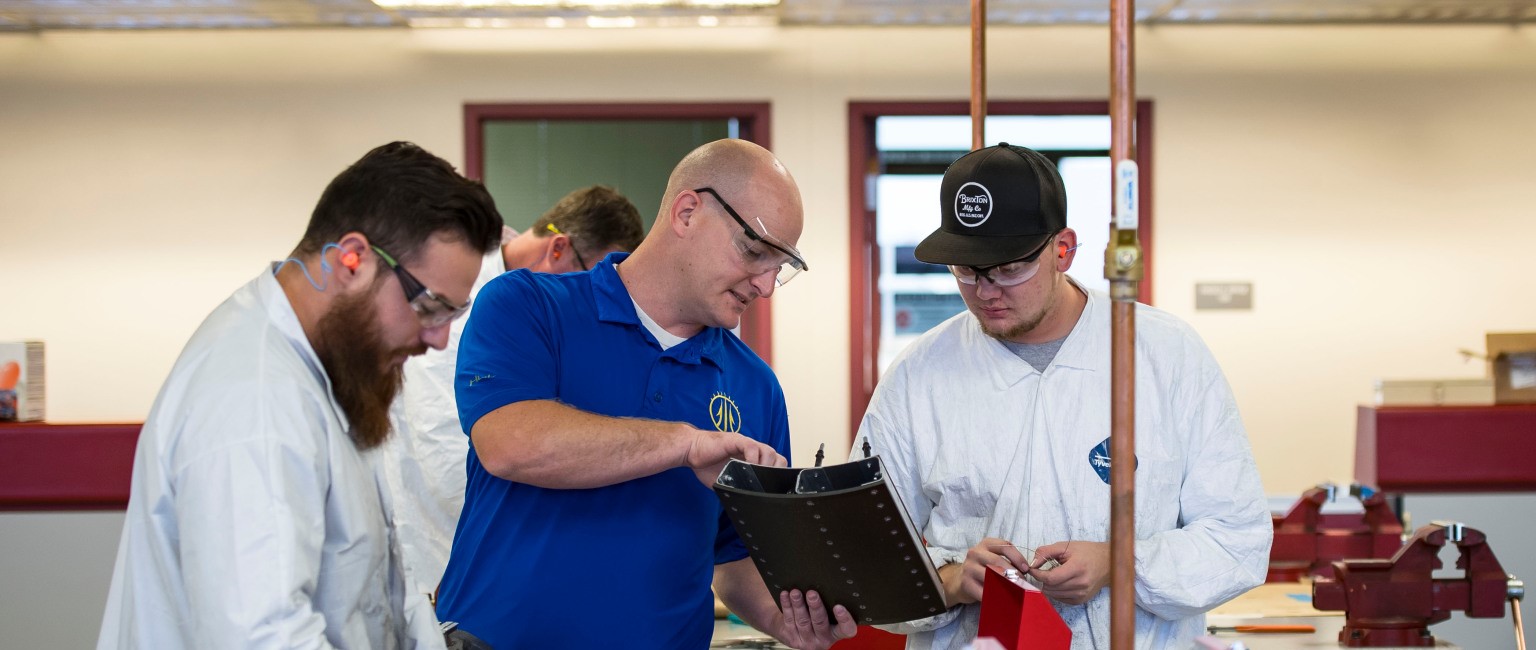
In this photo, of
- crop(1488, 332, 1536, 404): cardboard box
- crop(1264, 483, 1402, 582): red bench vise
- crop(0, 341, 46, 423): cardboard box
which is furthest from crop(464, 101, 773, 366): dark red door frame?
crop(1488, 332, 1536, 404): cardboard box

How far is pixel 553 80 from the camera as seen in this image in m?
5.54

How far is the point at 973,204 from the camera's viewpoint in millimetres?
1810

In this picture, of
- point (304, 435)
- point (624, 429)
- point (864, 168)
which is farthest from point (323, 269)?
point (864, 168)

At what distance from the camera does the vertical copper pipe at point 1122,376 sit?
114 cm

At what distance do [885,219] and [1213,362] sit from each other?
3870mm

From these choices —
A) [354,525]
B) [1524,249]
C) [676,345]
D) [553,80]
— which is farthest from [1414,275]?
[354,525]

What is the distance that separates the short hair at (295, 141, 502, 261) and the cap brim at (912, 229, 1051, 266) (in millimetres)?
701

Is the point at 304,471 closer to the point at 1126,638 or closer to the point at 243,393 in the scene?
the point at 243,393

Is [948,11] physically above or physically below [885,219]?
above

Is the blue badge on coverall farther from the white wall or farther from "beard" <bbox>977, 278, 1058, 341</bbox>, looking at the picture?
the white wall

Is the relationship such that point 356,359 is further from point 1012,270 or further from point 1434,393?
point 1434,393

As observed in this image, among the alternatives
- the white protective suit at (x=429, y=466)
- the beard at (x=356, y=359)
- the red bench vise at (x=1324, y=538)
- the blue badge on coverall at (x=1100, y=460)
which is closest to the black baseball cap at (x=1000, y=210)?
the blue badge on coverall at (x=1100, y=460)

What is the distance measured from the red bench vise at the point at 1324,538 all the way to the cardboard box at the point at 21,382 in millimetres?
3997

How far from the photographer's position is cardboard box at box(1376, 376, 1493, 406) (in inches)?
170
